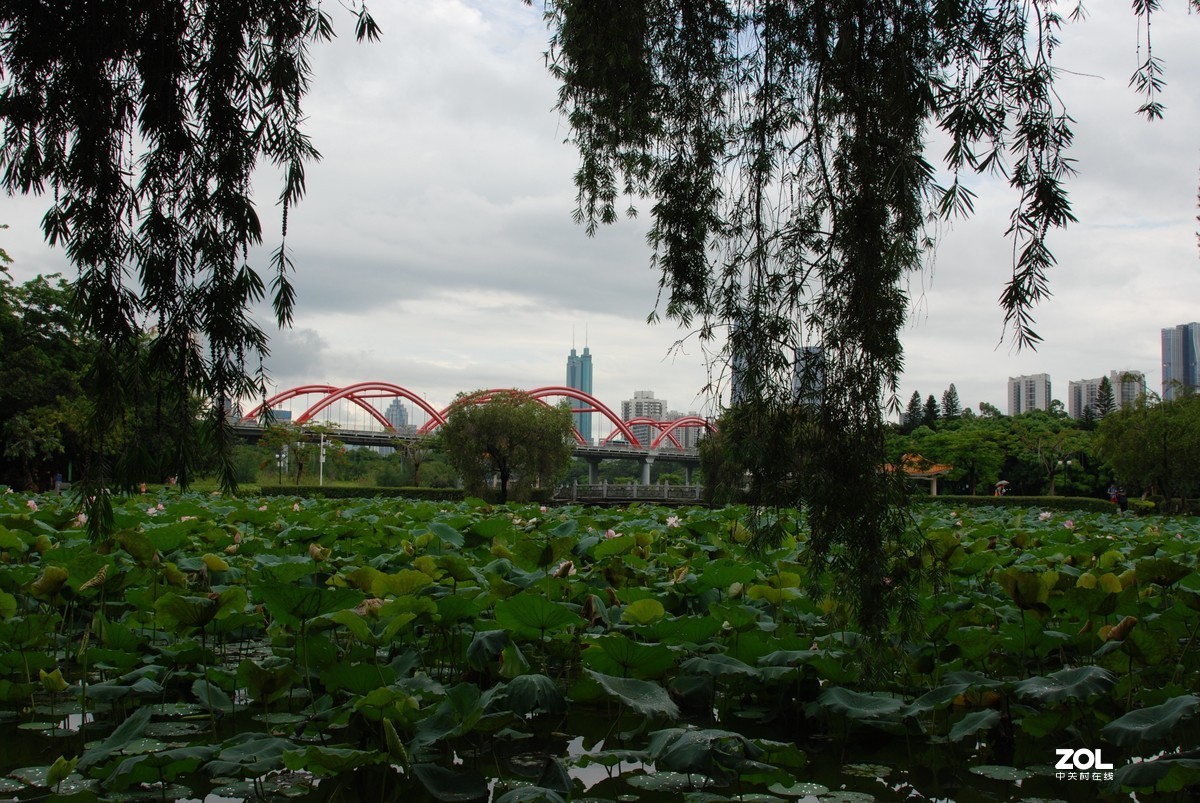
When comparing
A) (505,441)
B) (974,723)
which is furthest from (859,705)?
(505,441)

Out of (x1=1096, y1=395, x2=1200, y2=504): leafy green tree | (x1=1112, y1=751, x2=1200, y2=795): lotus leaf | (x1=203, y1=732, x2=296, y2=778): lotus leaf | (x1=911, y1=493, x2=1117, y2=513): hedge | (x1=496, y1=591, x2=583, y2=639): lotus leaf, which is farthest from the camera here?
(x1=911, y1=493, x2=1117, y2=513): hedge

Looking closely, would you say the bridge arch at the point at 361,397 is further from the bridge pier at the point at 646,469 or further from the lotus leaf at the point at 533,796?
the lotus leaf at the point at 533,796

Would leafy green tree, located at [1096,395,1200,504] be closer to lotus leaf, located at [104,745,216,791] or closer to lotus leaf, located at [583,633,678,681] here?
lotus leaf, located at [583,633,678,681]

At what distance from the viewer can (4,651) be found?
8.05 feet

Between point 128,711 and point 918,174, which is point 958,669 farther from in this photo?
point 128,711

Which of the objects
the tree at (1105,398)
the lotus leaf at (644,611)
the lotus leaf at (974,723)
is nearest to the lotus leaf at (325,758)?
the lotus leaf at (644,611)

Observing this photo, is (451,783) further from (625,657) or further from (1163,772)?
(1163,772)

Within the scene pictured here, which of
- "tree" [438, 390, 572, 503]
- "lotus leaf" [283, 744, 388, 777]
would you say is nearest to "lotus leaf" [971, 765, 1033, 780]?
"lotus leaf" [283, 744, 388, 777]

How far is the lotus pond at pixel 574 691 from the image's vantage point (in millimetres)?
1690

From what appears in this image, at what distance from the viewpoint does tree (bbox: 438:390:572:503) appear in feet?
82.2

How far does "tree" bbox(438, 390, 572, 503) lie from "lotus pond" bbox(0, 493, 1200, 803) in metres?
21.9

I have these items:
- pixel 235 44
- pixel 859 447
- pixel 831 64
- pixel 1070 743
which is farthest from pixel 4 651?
pixel 831 64

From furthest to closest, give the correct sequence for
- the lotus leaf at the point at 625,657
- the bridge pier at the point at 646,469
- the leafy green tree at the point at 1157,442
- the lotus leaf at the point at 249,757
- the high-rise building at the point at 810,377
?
the bridge pier at the point at 646,469 → the leafy green tree at the point at 1157,442 → the high-rise building at the point at 810,377 → the lotus leaf at the point at 625,657 → the lotus leaf at the point at 249,757

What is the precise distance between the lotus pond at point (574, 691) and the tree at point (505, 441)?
2189 cm
